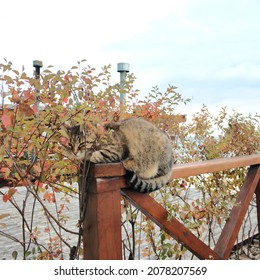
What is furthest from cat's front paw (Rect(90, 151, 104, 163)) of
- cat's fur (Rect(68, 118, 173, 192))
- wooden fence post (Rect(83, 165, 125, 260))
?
wooden fence post (Rect(83, 165, 125, 260))

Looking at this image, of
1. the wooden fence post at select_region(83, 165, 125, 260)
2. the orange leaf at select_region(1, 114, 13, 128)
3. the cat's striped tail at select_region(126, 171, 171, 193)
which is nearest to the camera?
the orange leaf at select_region(1, 114, 13, 128)

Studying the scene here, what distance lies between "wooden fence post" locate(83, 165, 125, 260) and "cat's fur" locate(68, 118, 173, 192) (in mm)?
92

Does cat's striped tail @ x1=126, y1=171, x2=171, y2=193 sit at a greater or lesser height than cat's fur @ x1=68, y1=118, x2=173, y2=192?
lesser

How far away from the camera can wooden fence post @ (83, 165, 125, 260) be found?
1225mm

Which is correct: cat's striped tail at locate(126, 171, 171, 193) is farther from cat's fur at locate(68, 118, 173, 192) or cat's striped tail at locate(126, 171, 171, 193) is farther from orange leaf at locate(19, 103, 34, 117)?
orange leaf at locate(19, 103, 34, 117)

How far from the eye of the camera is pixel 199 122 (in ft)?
11.1

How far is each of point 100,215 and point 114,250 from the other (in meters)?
0.16

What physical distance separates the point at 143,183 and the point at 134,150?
10.1 inches

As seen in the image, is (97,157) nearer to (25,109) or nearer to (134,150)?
(134,150)

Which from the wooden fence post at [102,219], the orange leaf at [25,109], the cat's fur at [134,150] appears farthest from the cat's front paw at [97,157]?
the orange leaf at [25,109]

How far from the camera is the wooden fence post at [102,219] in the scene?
1.22 m

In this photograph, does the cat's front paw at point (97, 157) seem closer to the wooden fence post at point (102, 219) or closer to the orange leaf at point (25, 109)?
the wooden fence post at point (102, 219)
